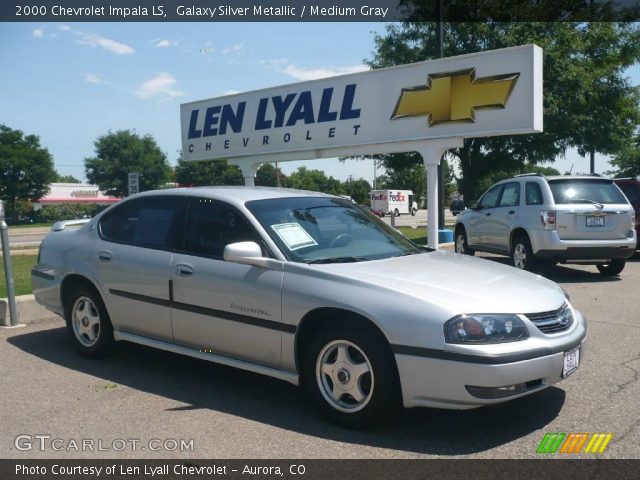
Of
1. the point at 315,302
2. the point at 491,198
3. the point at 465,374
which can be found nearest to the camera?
the point at 465,374

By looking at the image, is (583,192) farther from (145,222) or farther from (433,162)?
(145,222)

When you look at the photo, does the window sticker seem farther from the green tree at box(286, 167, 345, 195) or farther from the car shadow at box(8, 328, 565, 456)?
the green tree at box(286, 167, 345, 195)

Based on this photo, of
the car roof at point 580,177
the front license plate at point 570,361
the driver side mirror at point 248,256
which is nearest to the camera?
the front license plate at point 570,361

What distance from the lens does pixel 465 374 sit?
366cm

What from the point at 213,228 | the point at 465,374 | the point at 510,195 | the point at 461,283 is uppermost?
the point at 510,195

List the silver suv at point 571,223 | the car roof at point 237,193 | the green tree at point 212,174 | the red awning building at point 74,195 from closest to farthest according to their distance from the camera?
the car roof at point 237,193 → the silver suv at point 571,223 → the green tree at point 212,174 → the red awning building at point 74,195

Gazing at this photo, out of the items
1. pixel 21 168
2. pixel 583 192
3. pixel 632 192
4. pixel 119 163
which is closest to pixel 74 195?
pixel 119 163

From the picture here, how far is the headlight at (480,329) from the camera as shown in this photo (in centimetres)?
Answer: 371

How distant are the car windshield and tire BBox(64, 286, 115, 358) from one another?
1871 mm

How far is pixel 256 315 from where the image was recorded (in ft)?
14.8

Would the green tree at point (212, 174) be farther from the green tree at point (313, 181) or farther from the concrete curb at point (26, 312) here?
the concrete curb at point (26, 312)

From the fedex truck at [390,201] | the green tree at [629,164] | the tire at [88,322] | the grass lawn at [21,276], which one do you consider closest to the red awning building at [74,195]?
the fedex truck at [390,201]

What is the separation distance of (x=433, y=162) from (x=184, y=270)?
8757mm

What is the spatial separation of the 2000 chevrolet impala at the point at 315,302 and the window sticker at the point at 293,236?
13mm
